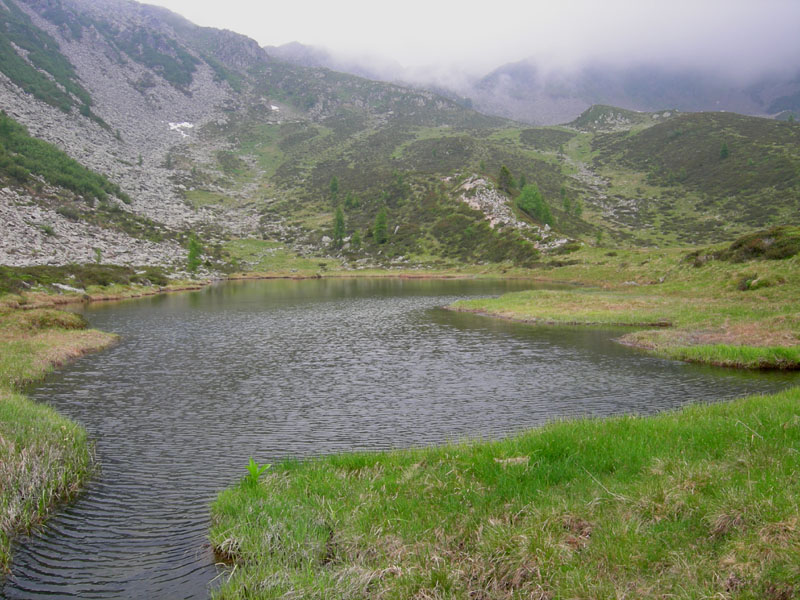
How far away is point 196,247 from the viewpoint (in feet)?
424

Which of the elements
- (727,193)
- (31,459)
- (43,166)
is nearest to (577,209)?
(727,193)

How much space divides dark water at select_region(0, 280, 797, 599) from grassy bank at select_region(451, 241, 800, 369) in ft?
10.4

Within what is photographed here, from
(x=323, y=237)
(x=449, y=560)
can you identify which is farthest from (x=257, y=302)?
(x=323, y=237)

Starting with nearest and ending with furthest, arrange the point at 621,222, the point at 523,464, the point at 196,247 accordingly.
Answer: the point at 523,464
the point at 196,247
the point at 621,222

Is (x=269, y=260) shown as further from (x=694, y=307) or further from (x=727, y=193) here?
(x=727, y=193)

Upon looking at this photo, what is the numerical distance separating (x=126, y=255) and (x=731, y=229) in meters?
171

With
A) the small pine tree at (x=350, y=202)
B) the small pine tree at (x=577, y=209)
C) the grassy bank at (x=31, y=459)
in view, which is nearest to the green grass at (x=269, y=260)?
the small pine tree at (x=350, y=202)

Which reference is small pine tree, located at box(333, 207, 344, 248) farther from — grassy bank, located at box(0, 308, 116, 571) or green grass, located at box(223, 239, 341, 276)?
grassy bank, located at box(0, 308, 116, 571)

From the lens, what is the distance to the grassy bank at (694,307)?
32312 mm

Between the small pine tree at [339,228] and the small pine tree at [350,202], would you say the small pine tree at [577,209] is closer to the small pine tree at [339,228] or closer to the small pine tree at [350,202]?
the small pine tree at [350,202]

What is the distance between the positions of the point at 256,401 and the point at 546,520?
20281 mm

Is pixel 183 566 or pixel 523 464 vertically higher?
pixel 523 464

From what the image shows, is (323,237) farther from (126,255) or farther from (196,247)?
(126,255)

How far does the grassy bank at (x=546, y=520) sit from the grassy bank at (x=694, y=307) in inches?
813
